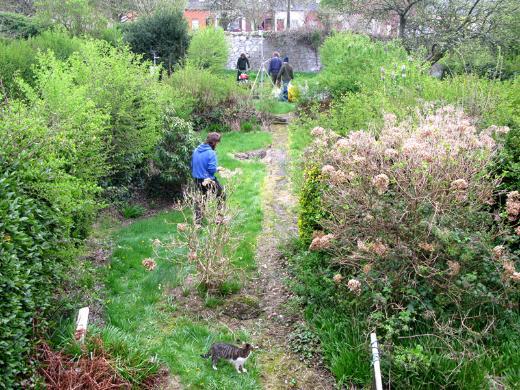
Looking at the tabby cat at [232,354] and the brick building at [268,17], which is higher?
the brick building at [268,17]

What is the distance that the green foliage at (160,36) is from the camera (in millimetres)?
21516

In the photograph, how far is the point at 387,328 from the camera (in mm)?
4879

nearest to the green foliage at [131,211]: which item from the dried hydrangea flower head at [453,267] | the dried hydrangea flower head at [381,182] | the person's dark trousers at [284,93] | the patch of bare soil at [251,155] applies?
the patch of bare soil at [251,155]

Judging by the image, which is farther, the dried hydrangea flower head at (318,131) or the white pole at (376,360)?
the dried hydrangea flower head at (318,131)

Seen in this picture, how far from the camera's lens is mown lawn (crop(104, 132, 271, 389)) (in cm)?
504

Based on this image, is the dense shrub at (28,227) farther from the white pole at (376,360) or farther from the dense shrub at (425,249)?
the white pole at (376,360)

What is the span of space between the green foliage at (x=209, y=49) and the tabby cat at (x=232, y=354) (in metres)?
16.7

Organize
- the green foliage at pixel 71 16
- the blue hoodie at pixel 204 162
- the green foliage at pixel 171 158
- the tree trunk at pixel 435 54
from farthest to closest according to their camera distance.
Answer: the green foliage at pixel 71 16, the tree trunk at pixel 435 54, the green foliage at pixel 171 158, the blue hoodie at pixel 204 162

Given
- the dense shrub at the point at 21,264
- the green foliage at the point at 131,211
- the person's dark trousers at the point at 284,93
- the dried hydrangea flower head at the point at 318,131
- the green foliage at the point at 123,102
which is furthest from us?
the person's dark trousers at the point at 284,93

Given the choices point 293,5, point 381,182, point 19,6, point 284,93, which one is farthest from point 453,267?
point 293,5

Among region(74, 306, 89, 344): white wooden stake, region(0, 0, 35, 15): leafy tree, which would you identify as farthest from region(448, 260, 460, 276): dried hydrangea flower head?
region(0, 0, 35, 15): leafy tree

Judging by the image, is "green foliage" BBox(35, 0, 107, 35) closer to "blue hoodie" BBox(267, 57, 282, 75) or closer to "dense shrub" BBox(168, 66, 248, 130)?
"blue hoodie" BBox(267, 57, 282, 75)

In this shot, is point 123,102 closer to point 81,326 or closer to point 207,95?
point 81,326

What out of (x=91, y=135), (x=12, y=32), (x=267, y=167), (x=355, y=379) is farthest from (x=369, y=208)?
(x=12, y=32)
